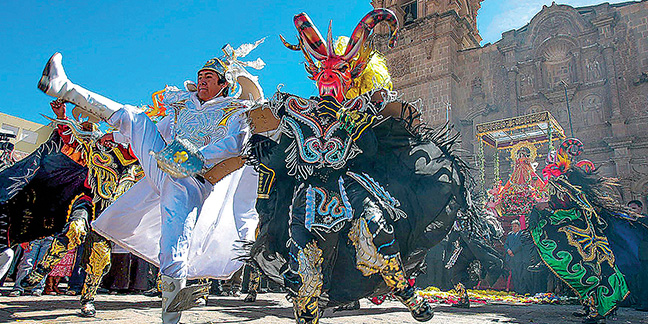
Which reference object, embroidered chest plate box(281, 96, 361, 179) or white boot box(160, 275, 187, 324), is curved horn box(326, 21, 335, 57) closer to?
embroidered chest plate box(281, 96, 361, 179)

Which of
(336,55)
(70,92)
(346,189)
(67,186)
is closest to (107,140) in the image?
(67,186)

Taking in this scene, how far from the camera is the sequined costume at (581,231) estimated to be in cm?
394

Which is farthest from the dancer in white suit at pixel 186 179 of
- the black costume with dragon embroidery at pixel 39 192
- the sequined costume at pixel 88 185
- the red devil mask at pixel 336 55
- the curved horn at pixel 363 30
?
the black costume with dragon embroidery at pixel 39 192

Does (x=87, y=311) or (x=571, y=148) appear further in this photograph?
(x=571, y=148)

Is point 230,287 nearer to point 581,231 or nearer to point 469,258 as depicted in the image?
point 469,258

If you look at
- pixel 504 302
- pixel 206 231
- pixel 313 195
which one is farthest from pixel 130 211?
pixel 504 302

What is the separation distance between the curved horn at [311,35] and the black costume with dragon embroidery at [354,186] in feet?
1.83

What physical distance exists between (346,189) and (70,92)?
1.95 m

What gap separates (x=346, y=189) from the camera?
2.74 m

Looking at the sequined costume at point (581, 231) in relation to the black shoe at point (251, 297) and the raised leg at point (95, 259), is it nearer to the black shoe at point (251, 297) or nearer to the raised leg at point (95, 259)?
the black shoe at point (251, 297)

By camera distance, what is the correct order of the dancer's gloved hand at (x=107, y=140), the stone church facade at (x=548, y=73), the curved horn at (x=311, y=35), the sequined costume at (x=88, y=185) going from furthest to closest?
the stone church facade at (x=548, y=73) → the dancer's gloved hand at (x=107, y=140) → the sequined costume at (x=88, y=185) → the curved horn at (x=311, y=35)

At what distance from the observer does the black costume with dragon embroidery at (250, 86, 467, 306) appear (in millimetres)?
2566

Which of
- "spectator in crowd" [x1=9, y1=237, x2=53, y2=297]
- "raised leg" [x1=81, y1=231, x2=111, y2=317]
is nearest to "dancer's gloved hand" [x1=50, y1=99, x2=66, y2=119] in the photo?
"raised leg" [x1=81, y1=231, x2=111, y2=317]

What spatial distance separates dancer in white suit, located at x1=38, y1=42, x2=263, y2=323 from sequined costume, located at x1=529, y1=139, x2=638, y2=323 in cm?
305
